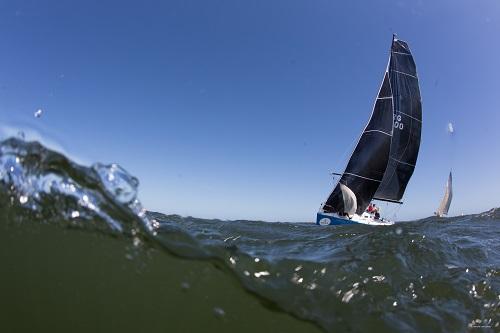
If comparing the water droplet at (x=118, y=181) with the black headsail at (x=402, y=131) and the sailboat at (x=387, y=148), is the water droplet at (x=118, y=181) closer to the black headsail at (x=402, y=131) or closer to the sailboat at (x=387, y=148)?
the sailboat at (x=387, y=148)

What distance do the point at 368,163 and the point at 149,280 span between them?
881 inches

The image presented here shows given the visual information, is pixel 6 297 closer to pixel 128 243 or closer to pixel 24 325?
pixel 24 325

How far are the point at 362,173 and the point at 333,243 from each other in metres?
17.6

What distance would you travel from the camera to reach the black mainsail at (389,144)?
25.4 meters

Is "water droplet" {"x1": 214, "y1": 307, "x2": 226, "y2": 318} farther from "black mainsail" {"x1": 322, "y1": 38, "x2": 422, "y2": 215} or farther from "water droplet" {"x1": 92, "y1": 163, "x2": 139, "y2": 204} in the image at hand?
"black mainsail" {"x1": 322, "y1": 38, "x2": 422, "y2": 215}

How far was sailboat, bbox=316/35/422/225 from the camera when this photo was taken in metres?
25.2

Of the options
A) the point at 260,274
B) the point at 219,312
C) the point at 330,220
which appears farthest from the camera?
the point at 330,220

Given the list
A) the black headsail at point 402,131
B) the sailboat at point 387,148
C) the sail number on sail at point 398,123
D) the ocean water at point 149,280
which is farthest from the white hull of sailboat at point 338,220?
the ocean water at point 149,280

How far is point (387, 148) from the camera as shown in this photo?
25.9 metres

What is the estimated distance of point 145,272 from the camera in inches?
215

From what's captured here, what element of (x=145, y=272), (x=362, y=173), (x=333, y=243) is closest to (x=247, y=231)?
(x=333, y=243)


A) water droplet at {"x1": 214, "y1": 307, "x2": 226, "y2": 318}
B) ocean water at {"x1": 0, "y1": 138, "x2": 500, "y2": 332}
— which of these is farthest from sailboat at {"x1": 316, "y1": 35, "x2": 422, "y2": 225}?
water droplet at {"x1": 214, "y1": 307, "x2": 226, "y2": 318}

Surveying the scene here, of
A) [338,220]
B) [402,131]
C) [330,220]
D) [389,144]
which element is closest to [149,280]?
[338,220]

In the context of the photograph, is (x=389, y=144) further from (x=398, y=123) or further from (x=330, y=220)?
(x=330, y=220)
